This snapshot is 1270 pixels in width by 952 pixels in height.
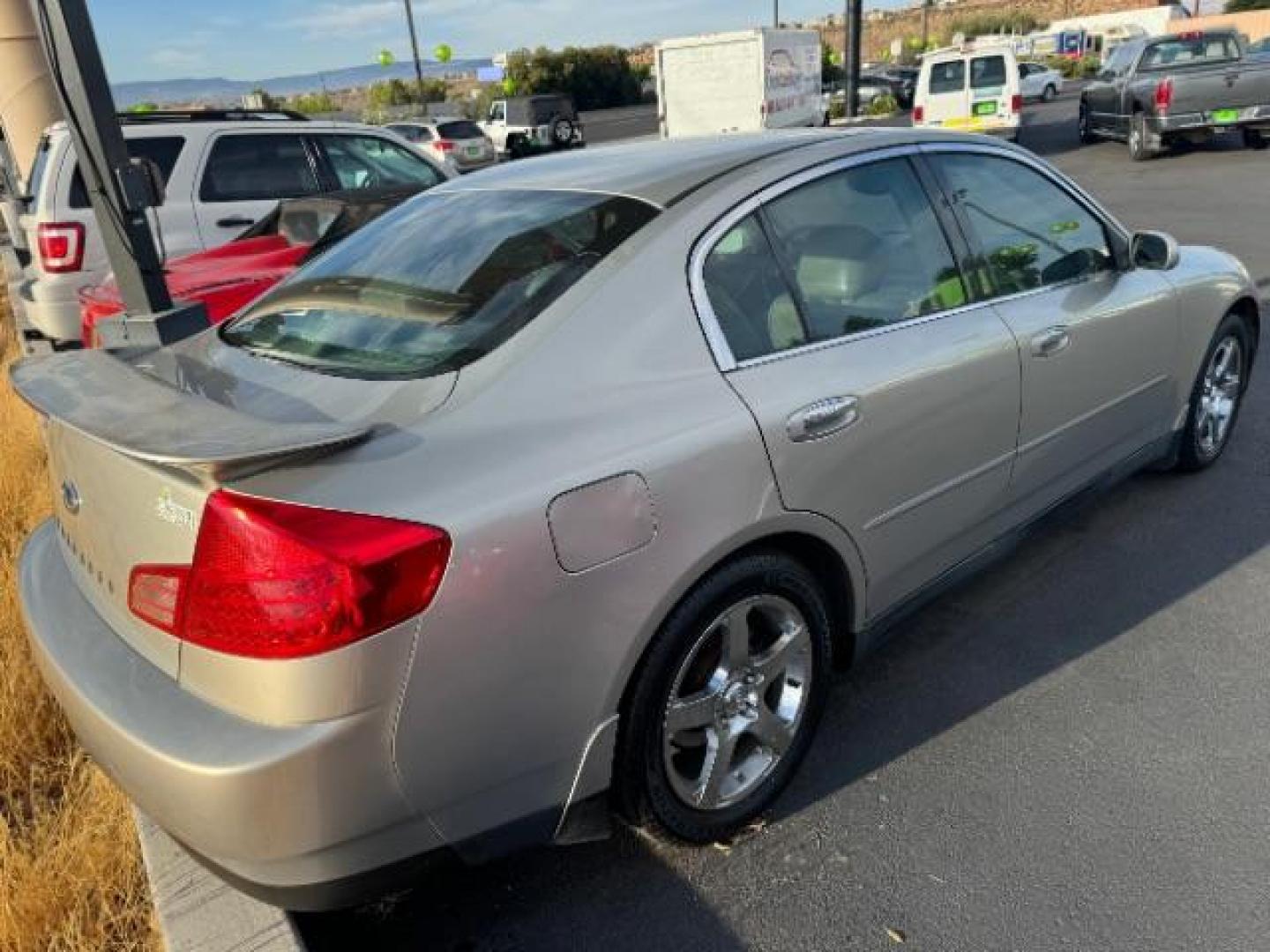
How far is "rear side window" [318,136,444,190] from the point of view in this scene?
25.7ft

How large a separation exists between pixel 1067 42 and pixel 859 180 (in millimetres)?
64525

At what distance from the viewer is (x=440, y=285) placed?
244 centimetres

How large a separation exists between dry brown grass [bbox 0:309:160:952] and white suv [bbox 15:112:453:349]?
4.35 metres

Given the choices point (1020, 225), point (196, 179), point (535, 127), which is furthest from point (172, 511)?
point (535, 127)

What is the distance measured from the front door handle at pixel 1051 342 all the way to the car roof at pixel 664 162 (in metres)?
0.70

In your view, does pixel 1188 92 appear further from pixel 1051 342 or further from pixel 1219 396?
pixel 1051 342

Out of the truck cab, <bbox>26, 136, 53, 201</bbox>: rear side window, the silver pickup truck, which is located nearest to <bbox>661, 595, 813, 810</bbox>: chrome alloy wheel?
<bbox>26, 136, 53, 201</bbox>: rear side window

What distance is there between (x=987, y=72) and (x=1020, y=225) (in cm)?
1716

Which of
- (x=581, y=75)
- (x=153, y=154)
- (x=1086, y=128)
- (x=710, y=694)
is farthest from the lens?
(x=581, y=75)

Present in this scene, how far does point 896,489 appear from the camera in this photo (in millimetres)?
2668

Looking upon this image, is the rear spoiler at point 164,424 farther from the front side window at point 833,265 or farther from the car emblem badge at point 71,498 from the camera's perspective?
the front side window at point 833,265

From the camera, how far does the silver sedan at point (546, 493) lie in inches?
68.6

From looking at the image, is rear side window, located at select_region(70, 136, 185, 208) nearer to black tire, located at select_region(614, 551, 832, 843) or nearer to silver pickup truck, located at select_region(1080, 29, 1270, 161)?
black tire, located at select_region(614, 551, 832, 843)

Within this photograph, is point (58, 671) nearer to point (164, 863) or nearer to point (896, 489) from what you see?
point (164, 863)
